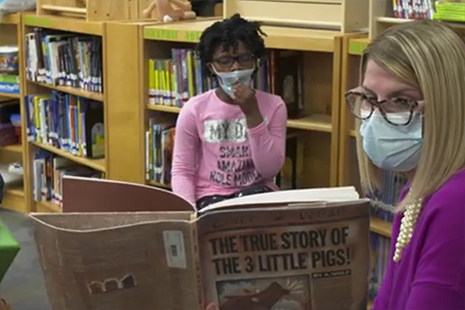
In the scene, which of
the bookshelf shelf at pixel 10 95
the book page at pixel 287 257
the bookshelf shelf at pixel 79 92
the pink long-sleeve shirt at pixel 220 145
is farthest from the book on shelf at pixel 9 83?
the book page at pixel 287 257

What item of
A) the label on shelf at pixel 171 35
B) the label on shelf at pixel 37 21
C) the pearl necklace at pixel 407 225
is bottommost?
the pearl necklace at pixel 407 225

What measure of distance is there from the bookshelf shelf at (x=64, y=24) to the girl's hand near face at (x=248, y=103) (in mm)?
1141

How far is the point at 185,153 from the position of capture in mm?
2557

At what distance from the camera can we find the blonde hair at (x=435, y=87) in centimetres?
111

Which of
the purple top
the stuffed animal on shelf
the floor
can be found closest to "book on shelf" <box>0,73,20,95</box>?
the floor

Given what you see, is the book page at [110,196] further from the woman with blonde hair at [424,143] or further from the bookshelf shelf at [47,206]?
the bookshelf shelf at [47,206]

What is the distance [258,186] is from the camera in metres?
2.53

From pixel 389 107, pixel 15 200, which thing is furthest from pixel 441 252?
pixel 15 200

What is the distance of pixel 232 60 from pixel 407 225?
4.29 feet

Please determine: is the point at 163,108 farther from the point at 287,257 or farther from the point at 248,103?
the point at 287,257

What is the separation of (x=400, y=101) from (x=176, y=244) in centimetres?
44

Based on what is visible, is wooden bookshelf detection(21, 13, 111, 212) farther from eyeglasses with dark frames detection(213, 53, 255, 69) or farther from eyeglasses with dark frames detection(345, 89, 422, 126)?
eyeglasses with dark frames detection(345, 89, 422, 126)

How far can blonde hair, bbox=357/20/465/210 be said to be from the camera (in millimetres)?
1112

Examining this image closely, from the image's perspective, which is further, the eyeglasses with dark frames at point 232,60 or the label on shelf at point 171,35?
the label on shelf at point 171,35
